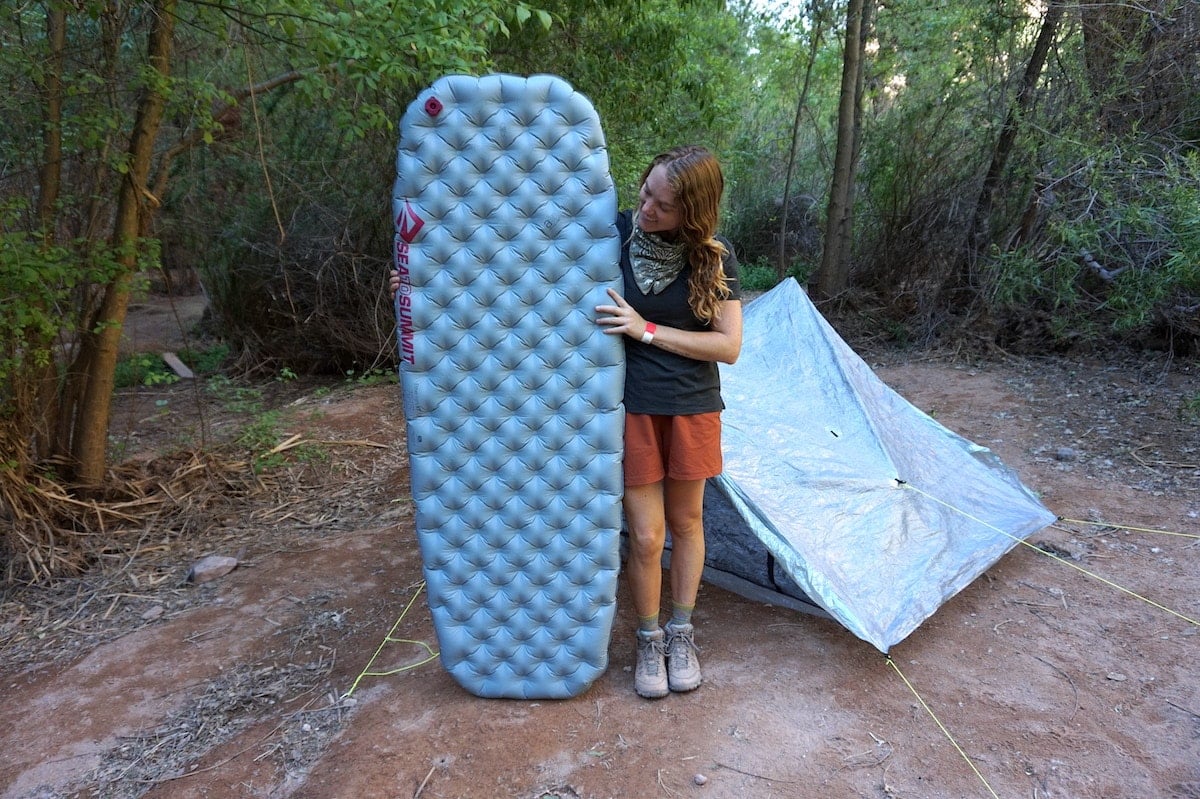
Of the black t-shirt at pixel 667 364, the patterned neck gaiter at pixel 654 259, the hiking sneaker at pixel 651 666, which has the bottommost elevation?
the hiking sneaker at pixel 651 666

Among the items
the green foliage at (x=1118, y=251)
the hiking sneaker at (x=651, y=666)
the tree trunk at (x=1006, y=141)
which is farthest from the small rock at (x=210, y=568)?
the tree trunk at (x=1006, y=141)

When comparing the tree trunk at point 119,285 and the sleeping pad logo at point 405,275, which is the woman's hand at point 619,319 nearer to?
the sleeping pad logo at point 405,275

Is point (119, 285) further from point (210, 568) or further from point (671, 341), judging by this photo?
point (671, 341)

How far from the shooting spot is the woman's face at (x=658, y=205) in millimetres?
1918

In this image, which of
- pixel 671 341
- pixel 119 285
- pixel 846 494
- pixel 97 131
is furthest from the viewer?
pixel 119 285

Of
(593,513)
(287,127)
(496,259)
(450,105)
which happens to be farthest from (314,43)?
(287,127)

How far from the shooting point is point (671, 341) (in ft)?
6.70

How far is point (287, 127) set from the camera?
6660mm

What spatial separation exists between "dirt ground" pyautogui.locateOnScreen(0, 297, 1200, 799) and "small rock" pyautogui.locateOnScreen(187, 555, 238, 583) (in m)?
0.05

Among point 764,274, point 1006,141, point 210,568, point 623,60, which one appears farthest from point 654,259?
point 764,274

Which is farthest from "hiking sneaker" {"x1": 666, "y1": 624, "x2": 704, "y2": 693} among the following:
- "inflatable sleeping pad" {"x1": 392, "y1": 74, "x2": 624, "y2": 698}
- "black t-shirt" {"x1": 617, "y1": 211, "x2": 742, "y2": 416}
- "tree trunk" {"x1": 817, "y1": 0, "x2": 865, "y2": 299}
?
"tree trunk" {"x1": 817, "y1": 0, "x2": 865, "y2": 299}

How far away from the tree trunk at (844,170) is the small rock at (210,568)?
6536 millimetres

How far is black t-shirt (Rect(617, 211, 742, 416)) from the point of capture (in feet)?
6.77

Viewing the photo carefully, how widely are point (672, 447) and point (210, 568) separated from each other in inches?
96.9
